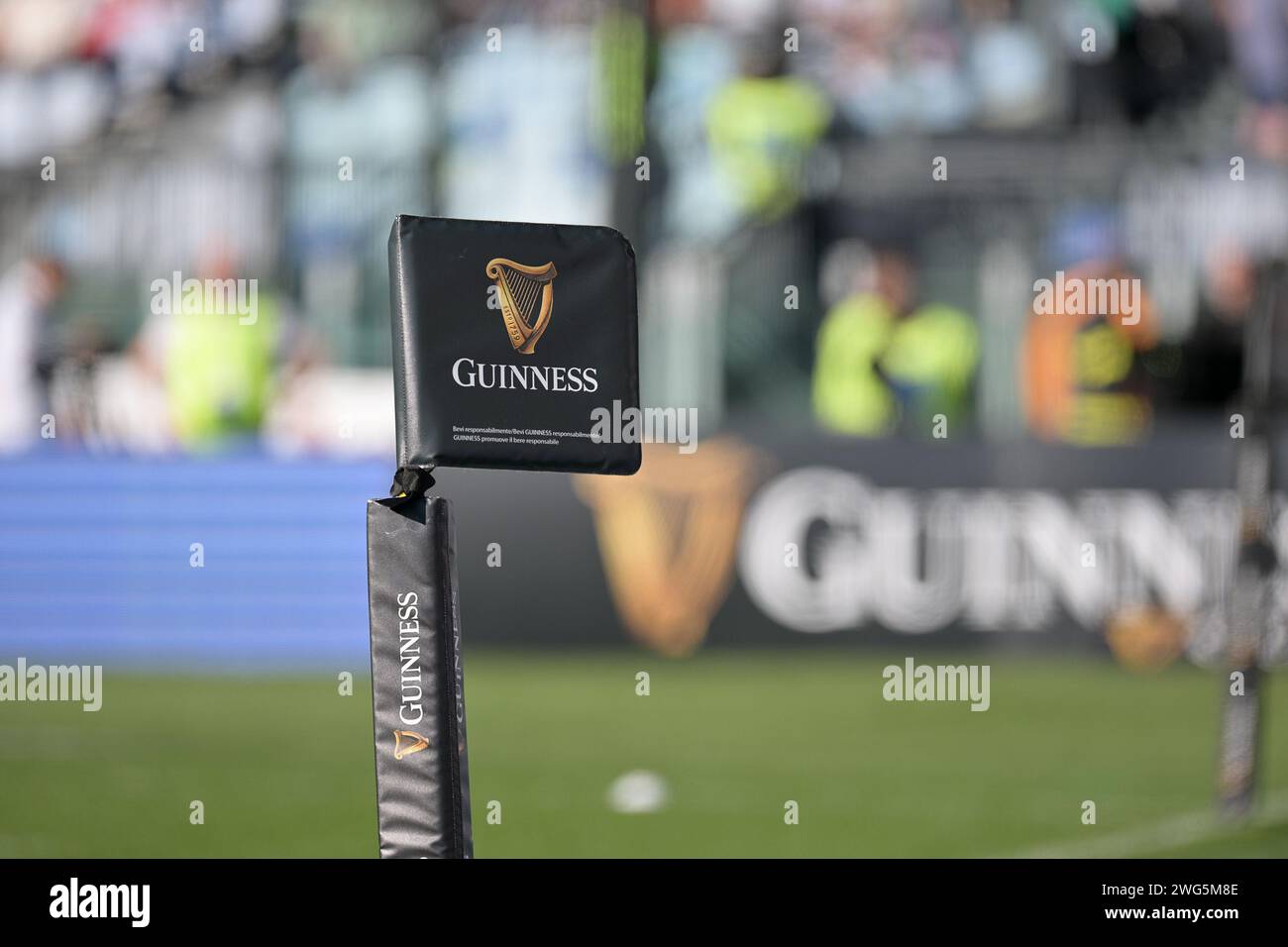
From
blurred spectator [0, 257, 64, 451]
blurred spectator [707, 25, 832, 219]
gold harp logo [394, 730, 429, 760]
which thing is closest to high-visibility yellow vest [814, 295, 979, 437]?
blurred spectator [707, 25, 832, 219]

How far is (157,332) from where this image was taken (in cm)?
1445

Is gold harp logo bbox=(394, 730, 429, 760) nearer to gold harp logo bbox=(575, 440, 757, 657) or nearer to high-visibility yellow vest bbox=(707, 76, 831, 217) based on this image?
gold harp logo bbox=(575, 440, 757, 657)

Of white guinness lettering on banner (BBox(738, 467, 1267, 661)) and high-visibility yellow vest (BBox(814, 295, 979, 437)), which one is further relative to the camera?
high-visibility yellow vest (BBox(814, 295, 979, 437))

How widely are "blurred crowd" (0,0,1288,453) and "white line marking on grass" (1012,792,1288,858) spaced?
5.35 m

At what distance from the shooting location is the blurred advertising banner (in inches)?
488

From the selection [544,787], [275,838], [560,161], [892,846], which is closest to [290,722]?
[544,787]

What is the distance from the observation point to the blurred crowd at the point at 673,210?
14.1 meters

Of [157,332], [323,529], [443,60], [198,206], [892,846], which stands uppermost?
[443,60]

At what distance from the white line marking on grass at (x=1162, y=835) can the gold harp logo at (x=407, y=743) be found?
3.41 meters

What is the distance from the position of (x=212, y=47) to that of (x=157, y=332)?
293cm

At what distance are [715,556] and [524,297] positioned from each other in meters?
8.01

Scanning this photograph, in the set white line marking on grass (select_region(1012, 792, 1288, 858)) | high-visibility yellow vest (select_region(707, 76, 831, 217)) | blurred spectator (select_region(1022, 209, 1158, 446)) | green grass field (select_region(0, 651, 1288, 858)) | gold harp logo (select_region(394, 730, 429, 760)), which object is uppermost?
high-visibility yellow vest (select_region(707, 76, 831, 217))
